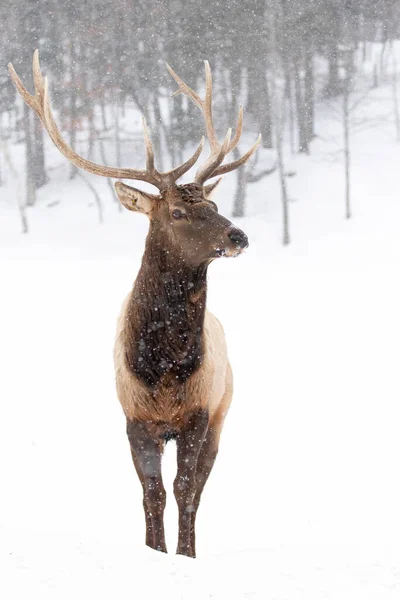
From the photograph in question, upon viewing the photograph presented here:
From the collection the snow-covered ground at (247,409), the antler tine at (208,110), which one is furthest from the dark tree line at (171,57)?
the antler tine at (208,110)

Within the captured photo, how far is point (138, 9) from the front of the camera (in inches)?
1375

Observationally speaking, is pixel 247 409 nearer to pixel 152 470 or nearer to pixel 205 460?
pixel 205 460

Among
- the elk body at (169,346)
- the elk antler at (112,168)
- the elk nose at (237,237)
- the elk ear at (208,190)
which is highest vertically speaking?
the elk antler at (112,168)

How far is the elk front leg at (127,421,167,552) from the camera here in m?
5.16

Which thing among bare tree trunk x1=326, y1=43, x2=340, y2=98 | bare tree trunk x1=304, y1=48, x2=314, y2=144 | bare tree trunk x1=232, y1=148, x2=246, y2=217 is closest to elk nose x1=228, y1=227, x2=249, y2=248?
bare tree trunk x1=232, y1=148, x2=246, y2=217

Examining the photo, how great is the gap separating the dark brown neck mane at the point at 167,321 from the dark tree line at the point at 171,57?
84.9 ft

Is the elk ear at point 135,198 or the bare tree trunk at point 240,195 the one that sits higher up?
the elk ear at point 135,198

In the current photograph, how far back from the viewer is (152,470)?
517 cm

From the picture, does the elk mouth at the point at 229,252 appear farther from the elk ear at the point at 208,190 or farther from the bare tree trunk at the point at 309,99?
the bare tree trunk at the point at 309,99

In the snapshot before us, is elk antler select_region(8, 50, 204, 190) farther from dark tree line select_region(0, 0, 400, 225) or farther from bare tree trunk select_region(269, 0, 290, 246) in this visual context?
dark tree line select_region(0, 0, 400, 225)

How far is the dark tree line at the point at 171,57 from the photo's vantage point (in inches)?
1289

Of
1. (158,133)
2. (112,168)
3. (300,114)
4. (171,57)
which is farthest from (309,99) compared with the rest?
(112,168)

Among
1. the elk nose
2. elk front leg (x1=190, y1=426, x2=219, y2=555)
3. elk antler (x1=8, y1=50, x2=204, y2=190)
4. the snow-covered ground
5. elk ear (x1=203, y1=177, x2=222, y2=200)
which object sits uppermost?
elk antler (x1=8, y1=50, x2=204, y2=190)

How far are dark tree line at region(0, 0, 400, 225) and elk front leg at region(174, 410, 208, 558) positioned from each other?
26.1 meters
